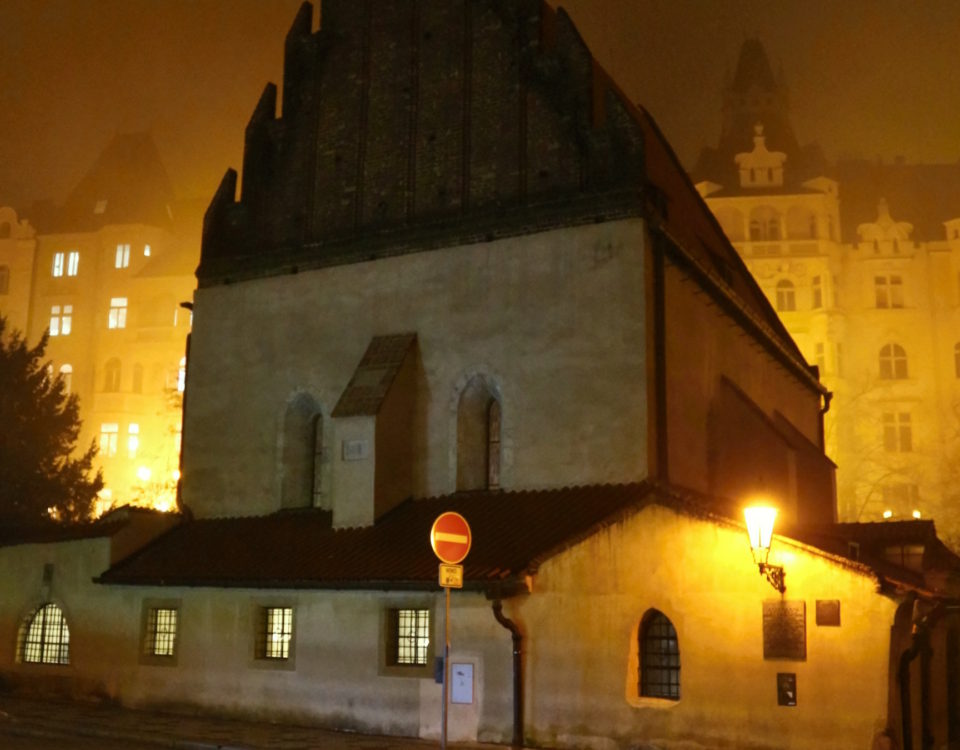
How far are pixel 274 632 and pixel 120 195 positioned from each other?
6909 cm

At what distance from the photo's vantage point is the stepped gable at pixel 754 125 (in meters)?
71.2

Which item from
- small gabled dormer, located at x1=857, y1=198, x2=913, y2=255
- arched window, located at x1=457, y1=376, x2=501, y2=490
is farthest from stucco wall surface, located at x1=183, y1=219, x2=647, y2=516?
small gabled dormer, located at x1=857, y1=198, x2=913, y2=255

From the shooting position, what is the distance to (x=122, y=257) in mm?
78938

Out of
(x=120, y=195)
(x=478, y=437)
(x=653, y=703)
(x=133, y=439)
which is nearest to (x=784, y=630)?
(x=653, y=703)

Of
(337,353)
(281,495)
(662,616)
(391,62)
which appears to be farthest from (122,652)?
(391,62)

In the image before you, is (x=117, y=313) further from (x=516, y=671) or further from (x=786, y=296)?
(x=516, y=671)

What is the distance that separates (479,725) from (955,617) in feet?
31.4

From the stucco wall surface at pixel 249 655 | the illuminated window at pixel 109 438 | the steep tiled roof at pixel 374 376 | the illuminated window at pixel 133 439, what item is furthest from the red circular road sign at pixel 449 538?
the illuminated window at pixel 109 438

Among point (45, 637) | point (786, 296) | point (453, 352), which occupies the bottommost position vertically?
point (45, 637)

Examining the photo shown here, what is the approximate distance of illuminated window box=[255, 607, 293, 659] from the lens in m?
20.3

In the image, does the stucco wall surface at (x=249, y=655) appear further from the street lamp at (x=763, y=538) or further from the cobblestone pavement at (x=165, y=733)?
the street lamp at (x=763, y=538)

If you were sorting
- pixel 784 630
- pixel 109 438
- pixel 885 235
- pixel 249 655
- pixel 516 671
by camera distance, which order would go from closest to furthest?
pixel 784 630
pixel 516 671
pixel 249 655
pixel 885 235
pixel 109 438

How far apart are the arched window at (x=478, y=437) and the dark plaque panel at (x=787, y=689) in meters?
7.46

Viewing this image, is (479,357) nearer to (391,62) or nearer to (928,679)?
(391,62)
